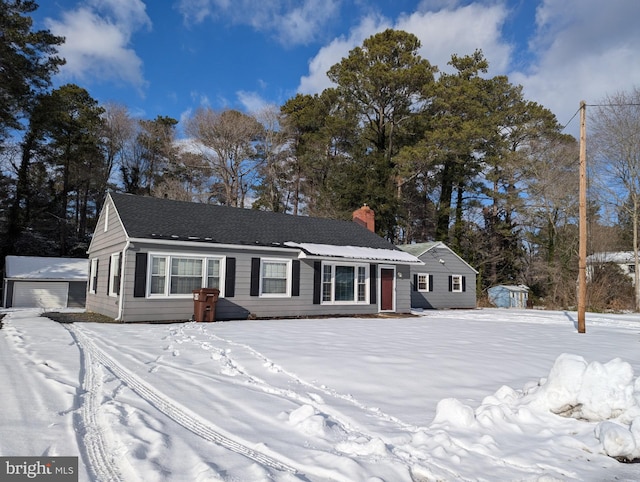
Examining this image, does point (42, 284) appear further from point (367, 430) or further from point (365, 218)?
point (367, 430)

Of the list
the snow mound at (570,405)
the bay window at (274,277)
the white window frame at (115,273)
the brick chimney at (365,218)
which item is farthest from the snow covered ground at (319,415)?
the brick chimney at (365,218)

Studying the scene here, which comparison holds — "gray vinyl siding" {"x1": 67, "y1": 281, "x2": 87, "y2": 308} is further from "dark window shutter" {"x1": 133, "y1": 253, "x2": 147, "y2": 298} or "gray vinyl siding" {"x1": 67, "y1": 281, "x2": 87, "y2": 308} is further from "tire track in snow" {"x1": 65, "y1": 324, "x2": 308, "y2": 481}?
"tire track in snow" {"x1": 65, "y1": 324, "x2": 308, "y2": 481}

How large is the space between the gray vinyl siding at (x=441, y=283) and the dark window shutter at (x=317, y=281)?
8.39 meters

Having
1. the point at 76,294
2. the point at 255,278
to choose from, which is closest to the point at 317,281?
the point at 255,278

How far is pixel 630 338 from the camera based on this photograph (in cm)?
996

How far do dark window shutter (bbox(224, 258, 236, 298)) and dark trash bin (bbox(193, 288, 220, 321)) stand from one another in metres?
0.77

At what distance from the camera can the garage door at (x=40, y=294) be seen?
2120 cm

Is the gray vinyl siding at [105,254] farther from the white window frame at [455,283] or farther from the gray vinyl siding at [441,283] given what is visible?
the white window frame at [455,283]

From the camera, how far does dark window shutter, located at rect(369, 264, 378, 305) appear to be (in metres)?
16.1

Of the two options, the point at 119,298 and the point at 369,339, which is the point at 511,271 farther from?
the point at 119,298

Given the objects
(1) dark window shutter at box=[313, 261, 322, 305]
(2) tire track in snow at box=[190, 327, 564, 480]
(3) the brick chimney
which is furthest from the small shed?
(2) tire track in snow at box=[190, 327, 564, 480]

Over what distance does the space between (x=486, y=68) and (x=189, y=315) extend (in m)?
26.5

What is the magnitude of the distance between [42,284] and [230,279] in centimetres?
1432

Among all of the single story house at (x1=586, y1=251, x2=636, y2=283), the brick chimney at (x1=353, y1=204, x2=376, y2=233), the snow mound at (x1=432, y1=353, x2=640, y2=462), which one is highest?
Result: the brick chimney at (x1=353, y1=204, x2=376, y2=233)
